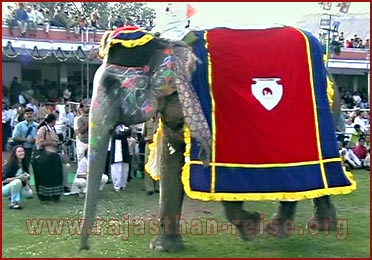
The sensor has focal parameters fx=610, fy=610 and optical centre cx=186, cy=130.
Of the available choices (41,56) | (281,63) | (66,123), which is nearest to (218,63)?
(281,63)

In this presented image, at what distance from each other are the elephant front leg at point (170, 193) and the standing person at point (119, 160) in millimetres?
3787

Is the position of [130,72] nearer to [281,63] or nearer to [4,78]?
[281,63]

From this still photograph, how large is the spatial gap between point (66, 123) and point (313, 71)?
29.0 feet

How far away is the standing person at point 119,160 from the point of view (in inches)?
360

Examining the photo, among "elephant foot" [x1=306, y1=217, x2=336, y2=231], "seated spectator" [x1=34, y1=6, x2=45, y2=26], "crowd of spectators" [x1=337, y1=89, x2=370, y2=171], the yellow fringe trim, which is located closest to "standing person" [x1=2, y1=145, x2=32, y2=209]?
the yellow fringe trim

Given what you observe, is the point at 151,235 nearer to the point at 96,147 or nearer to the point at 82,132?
the point at 96,147

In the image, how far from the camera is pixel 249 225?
539 cm

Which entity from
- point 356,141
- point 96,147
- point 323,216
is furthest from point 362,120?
point 96,147

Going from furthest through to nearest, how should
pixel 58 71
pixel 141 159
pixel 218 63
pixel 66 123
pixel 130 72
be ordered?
pixel 58 71 < pixel 66 123 < pixel 141 159 < pixel 218 63 < pixel 130 72

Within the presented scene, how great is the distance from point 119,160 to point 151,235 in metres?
3.16

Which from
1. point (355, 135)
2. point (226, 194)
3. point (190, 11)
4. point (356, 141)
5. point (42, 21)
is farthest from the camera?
point (42, 21)

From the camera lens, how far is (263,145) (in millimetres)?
5273

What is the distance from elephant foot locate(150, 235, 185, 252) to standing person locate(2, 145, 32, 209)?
2867 millimetres

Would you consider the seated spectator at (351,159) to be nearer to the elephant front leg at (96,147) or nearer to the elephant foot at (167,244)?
the elephant foot at (167,244)
